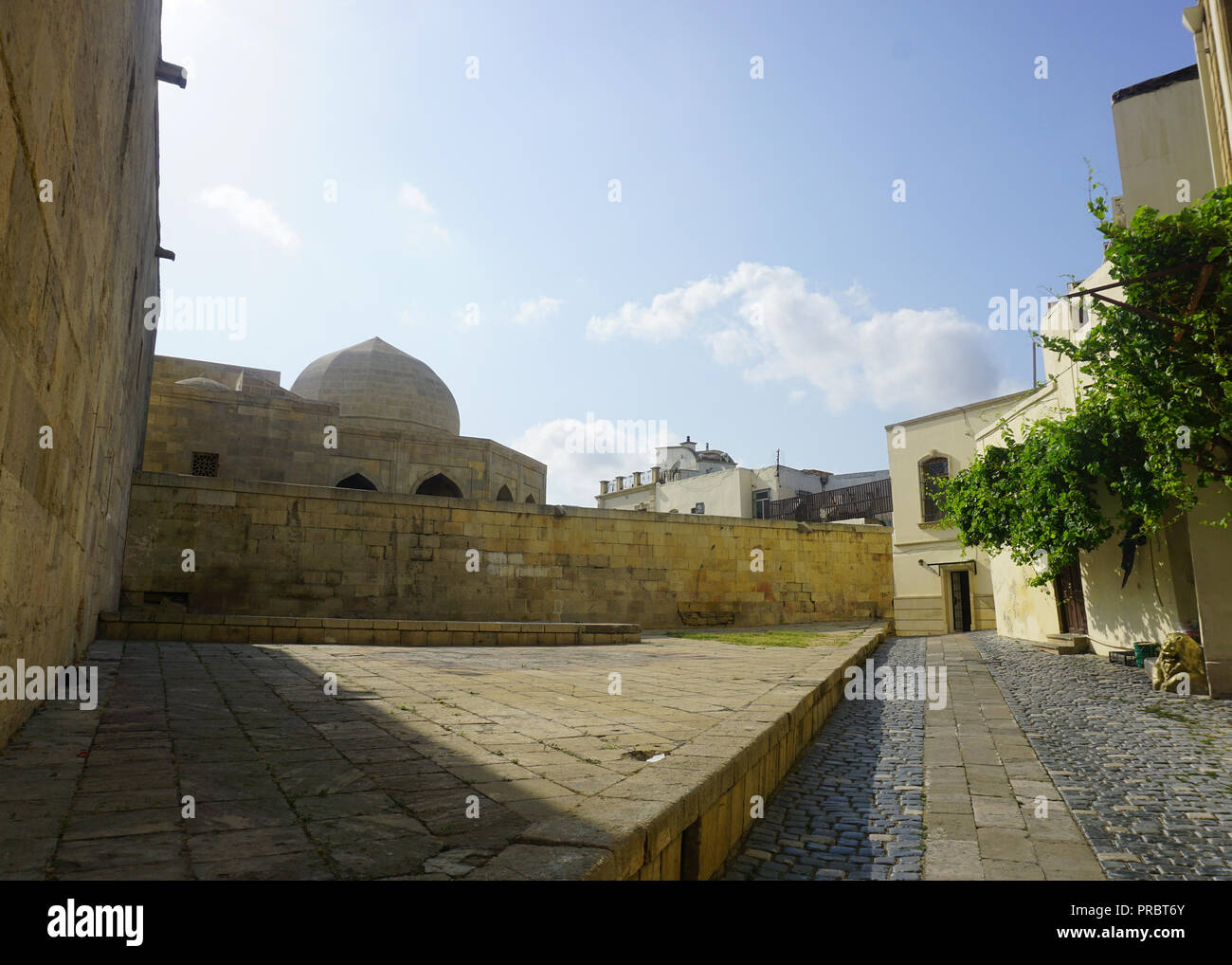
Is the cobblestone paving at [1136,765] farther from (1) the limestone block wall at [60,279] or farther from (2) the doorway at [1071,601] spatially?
(1) the limestone block wall at [60,279]

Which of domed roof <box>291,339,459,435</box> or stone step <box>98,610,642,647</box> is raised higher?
domed roof <box>291,339,459,435</box>

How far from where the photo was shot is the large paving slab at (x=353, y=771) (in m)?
2.16

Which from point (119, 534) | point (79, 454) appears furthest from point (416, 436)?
point (79, 454)

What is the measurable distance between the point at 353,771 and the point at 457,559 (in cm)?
1255

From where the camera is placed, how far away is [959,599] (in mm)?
22203

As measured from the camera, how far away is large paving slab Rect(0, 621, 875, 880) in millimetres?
2156

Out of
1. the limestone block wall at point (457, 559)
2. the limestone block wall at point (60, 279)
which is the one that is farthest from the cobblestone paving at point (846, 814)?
the limestone block wall at point (457, 559)

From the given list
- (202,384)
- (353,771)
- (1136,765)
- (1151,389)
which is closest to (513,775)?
(353,771)

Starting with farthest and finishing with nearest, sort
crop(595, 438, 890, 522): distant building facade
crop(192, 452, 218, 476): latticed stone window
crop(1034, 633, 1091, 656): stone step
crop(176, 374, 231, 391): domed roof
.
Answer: crop(595, 438, 890, 522): distant building facade, crop(176, 374, 231, 391): domed roof, crop(192, 452, 218, 476): latticed stone window, crop(1034, 633, 1091, 656): stone step

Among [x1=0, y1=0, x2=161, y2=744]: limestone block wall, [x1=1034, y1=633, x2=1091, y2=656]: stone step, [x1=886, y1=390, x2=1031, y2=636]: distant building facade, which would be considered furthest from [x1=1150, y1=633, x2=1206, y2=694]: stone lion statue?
[x1=886, y1=390, x2=1031, y2=636]: distant building facade

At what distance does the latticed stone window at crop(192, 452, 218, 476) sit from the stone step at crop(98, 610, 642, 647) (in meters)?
9.24

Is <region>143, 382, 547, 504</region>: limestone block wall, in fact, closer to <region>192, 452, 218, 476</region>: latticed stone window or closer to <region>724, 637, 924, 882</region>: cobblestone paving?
<region>192, 452, 218, 476</region>: latticed stone window

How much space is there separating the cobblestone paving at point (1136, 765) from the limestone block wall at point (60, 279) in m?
4.86
